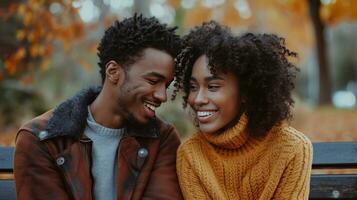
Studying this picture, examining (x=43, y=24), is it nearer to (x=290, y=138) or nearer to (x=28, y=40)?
(x=28, y=40)

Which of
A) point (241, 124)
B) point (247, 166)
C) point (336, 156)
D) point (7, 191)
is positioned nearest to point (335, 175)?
point (336, 156)

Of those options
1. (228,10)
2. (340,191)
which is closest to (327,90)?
(228,10)

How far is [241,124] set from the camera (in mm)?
3164

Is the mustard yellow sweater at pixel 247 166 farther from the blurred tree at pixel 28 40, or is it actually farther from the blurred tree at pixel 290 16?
the blurred tree at pixel 290 16

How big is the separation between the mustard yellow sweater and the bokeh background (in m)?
0.68

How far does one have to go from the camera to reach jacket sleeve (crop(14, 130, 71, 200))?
3094mm

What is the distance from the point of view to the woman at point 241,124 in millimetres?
3086

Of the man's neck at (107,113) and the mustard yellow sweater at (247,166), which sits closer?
the mustard yellow sweater at (247,166)

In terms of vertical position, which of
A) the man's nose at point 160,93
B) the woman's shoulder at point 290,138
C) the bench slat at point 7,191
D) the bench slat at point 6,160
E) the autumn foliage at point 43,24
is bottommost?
the bench slat at point 7,191

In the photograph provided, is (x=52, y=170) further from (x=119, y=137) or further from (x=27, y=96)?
(x=27, y=96)

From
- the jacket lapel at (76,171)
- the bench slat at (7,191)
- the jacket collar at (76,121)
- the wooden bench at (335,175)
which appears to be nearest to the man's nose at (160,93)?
the jacket collar at (76,121)

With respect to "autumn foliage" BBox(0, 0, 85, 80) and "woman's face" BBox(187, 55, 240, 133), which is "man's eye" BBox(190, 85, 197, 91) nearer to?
"woman's face" BBox(187, 55, 240, 133)

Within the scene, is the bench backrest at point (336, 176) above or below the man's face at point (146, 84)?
below

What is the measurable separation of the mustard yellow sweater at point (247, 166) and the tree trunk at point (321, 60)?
541 inches
